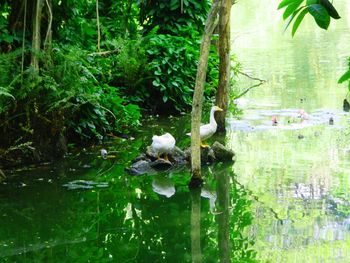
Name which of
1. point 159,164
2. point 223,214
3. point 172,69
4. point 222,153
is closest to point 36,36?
point 159,164

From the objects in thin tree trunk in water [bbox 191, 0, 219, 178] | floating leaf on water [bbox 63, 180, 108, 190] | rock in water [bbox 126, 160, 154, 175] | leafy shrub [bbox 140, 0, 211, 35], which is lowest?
floating leaf on water [bbox 63, 180, 108, 190]

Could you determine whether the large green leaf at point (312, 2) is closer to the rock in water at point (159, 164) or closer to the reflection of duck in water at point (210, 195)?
the reflection of duck in water at point (210, 195)

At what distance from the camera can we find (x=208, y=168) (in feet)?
26.2

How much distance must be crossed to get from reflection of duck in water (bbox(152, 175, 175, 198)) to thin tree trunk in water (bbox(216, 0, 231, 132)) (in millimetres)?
2208

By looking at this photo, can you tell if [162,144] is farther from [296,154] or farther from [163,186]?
[296,154]

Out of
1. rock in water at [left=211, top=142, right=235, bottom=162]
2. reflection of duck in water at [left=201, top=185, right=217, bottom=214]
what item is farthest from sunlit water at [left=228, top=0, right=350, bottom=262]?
reflection of duck in water at [left=201, top=185, right=217, bottom=214]

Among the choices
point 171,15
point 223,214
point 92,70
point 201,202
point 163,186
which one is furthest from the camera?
point 171,15

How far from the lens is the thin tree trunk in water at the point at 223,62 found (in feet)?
30.3

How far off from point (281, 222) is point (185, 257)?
1151 millimetres

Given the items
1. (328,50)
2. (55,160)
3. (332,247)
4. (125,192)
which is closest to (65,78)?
(55,160)

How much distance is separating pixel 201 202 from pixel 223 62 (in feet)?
Result: 10.7

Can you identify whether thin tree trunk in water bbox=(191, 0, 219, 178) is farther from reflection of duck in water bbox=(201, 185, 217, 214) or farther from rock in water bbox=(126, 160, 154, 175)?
rock in water bbox=(126, 160, 154, 175)

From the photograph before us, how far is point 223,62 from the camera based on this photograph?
30.9 feet

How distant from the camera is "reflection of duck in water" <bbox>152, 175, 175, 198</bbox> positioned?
707 centimetres
